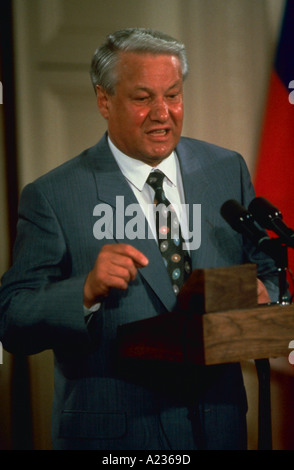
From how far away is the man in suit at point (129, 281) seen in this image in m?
1.35

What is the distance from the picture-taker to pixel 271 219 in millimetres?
1111

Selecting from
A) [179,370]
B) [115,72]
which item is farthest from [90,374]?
[115,72]

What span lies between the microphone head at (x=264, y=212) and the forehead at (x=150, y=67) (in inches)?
19.4

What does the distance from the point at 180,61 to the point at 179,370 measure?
31.7 inches

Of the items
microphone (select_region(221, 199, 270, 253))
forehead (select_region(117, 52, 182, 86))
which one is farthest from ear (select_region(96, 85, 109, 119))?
microphone (select_region(221, 199, 270, 253))

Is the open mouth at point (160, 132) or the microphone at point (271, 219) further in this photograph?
the open mouth at point (160, 132)

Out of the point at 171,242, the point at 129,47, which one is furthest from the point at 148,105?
the point at 171,242

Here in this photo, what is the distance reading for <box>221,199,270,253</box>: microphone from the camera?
Answer: 1.13m

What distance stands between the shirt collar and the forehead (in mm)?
205

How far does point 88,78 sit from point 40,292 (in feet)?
3.51

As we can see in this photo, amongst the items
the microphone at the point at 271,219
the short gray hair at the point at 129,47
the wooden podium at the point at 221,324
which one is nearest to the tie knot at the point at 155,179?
the short gray hair at the point at 129,47

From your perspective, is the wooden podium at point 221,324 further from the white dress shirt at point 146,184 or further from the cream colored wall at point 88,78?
the cream colored wall at point 88,78

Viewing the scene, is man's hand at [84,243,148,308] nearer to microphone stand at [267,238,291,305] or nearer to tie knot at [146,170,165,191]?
microphone stand at [267,238,291,305]

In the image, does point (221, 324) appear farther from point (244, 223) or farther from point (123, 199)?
point (123, 199)
